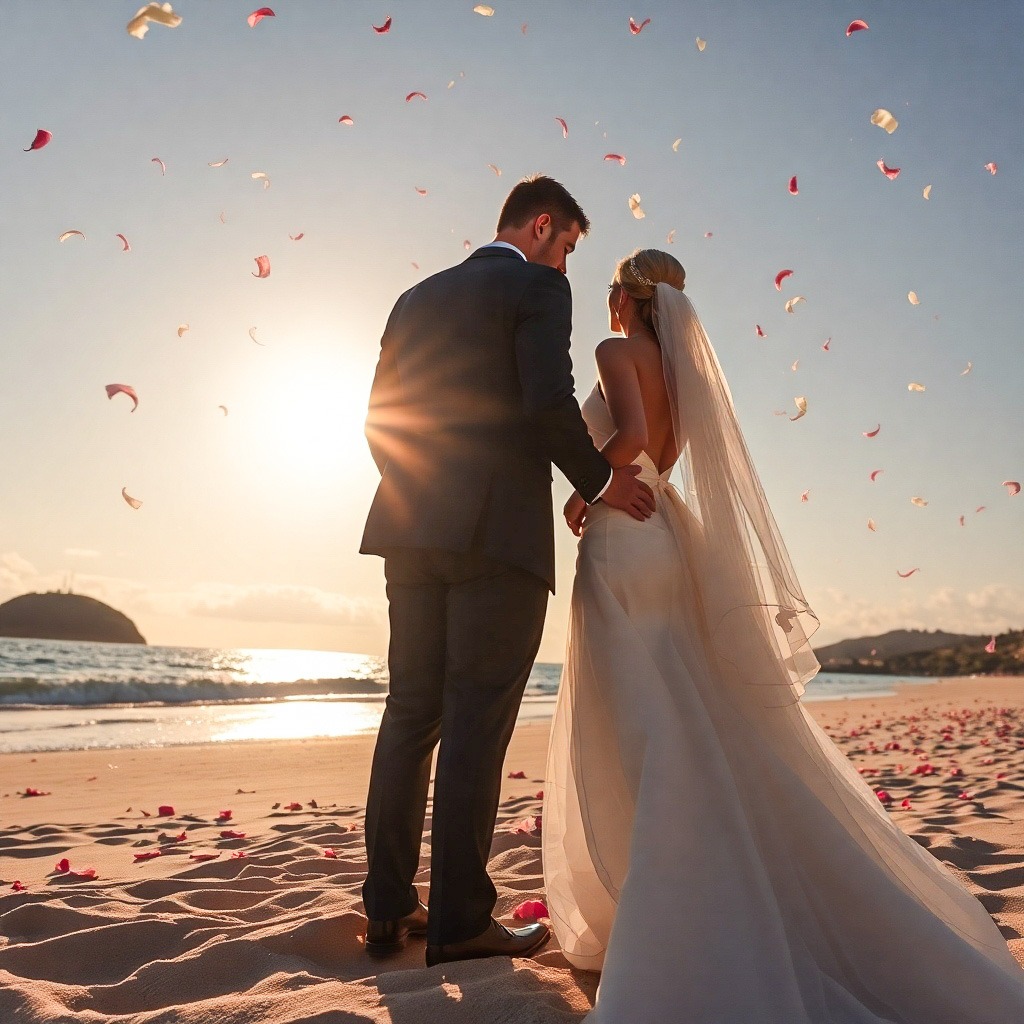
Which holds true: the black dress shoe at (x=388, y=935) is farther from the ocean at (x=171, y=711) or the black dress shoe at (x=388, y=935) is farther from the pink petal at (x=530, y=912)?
the ocean at (x=171, y=711)

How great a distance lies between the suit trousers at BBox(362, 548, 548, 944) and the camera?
8.11ft

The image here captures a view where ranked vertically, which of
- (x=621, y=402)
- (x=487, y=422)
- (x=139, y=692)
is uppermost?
(x=621, y=402)

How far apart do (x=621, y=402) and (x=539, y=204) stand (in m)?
0.78

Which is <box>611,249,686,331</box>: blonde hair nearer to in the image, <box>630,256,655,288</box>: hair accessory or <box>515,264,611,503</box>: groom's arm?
<box>630,256,655,288</box>: hair accessory

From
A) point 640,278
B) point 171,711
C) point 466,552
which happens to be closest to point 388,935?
point 466,552

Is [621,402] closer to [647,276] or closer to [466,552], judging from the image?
[647,276]

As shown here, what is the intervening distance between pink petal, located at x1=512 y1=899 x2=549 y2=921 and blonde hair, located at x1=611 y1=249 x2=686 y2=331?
212cm

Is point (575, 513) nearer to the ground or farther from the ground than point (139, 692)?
farther from the ground

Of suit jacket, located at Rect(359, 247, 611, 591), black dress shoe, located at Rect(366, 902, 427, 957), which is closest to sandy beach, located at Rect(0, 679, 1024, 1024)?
black dress shoe, located at Rect(366, 902, 427, 957)

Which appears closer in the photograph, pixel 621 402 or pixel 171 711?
pixel 621 402

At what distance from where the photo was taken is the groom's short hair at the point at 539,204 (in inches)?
116

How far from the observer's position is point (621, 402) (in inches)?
111

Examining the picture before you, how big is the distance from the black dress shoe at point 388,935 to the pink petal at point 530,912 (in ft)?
1.36

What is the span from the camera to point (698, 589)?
105 inches
